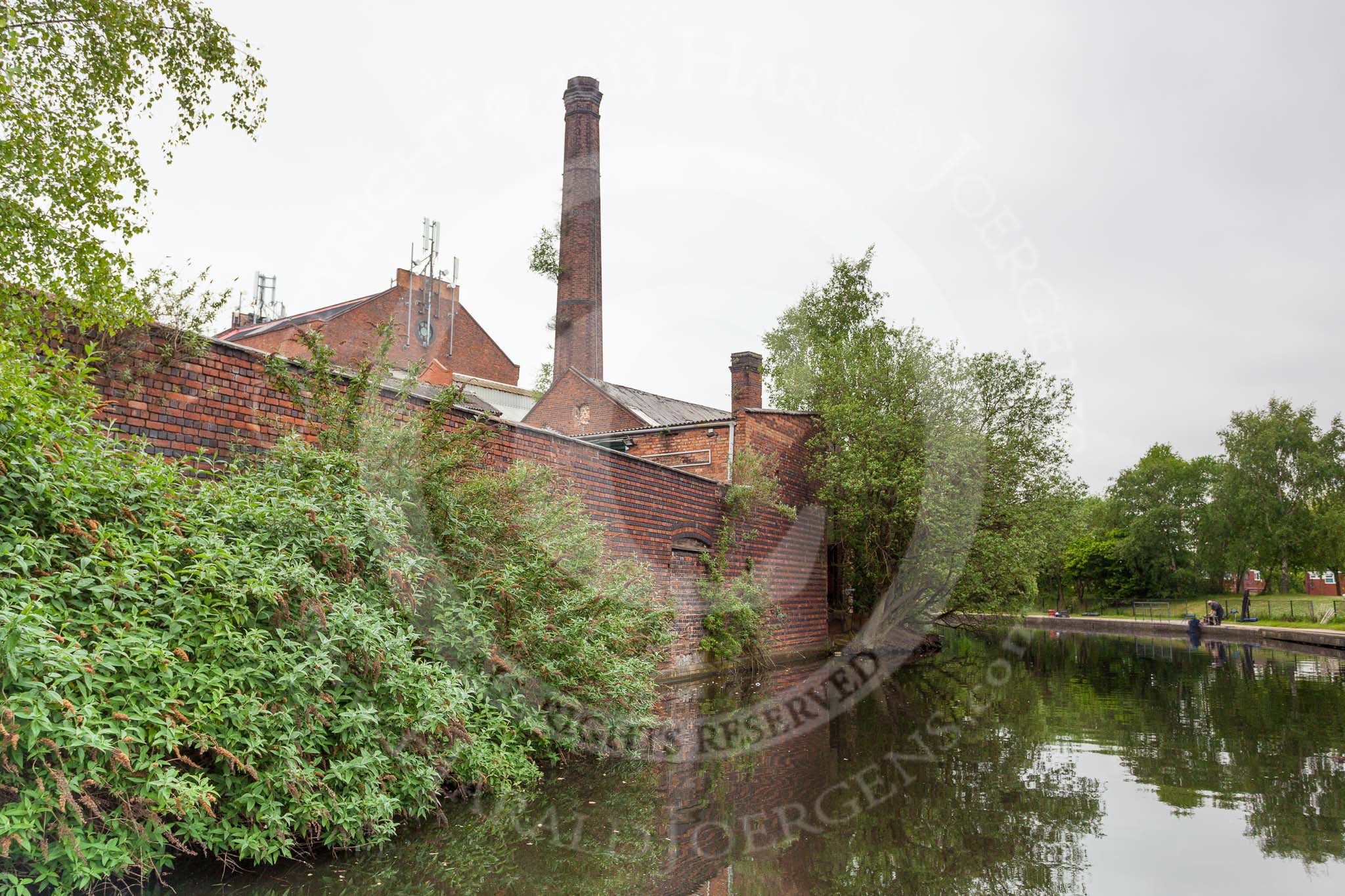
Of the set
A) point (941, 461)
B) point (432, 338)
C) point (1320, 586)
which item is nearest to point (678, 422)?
point (941, 461)

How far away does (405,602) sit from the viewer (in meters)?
4.95

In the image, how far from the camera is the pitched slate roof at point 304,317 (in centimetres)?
2502

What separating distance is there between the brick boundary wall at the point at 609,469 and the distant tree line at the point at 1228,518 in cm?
1717

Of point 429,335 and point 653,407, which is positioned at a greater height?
point 429,335

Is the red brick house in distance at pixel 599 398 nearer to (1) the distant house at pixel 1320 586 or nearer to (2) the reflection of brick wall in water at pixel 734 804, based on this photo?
(2) the reflection of brick wall in water at pixel 734 804

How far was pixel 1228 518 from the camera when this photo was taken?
1527 inches

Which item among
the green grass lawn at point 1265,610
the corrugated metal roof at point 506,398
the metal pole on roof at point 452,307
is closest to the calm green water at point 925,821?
the green grass lawn at point 1265,610

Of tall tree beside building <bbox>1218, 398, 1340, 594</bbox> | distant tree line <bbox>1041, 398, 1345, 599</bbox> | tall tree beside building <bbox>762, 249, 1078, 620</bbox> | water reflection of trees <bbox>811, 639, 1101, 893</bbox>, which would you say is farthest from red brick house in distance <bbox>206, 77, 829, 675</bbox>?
tall tree beside building <bbox>1218, 398, 1340, 594</bbox>

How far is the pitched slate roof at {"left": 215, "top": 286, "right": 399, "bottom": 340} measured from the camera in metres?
25.0

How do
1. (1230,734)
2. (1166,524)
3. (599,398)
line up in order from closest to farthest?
1. (1230,734)
2. (599,398)
3. (1166,524)

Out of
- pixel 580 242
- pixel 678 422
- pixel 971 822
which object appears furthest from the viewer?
pixel 580 242

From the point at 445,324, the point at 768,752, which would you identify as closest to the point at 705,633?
the point at 768,752

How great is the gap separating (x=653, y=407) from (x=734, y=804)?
15.4 m

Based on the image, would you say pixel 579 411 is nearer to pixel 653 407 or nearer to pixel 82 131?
pixel 653 407
